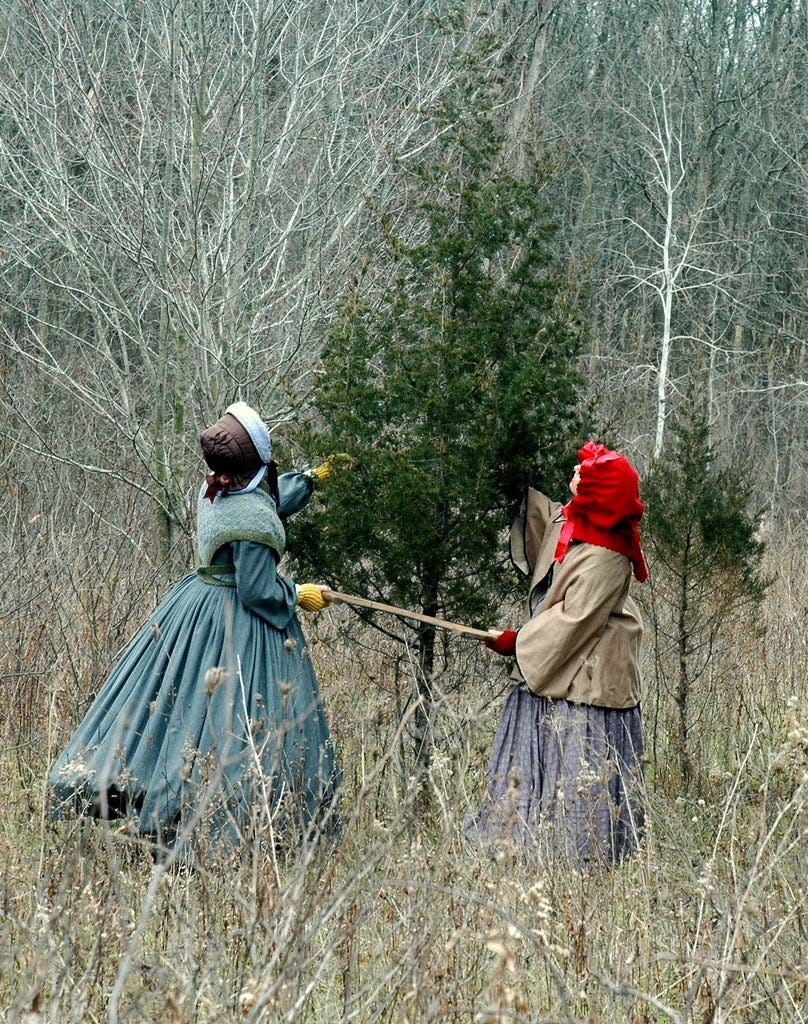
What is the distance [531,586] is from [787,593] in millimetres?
4877

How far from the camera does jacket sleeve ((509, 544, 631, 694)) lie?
16.5 feet

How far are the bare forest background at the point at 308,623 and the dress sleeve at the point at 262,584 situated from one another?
0.69 metres

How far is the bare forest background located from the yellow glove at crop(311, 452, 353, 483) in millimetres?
602

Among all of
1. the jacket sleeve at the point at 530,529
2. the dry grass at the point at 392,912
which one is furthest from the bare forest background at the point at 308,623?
the jacket sleeve at the point at 530,529

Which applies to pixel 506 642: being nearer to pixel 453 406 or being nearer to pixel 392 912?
pixel 453 406

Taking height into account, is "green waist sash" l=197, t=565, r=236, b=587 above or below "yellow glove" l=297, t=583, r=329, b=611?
above

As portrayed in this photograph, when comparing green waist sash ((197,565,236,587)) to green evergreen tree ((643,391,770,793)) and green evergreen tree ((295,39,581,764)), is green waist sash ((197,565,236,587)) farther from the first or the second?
green evergreen tree ((643,391,770,793))

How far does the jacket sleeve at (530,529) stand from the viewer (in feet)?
17.2

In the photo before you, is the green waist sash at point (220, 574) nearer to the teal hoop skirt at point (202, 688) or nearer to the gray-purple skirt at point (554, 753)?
the teal hoop skirt at point (202, 688)

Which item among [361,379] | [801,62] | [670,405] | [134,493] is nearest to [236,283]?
[134,493]

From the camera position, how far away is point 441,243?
213 inches

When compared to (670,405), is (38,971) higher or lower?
lower

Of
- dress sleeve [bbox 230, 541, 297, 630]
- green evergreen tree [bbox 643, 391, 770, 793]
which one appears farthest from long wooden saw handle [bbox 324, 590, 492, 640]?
green evergreen tree [bbox 643, 391, 770, 793]

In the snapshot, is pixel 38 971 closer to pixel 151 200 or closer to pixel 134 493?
pixel 151 200
